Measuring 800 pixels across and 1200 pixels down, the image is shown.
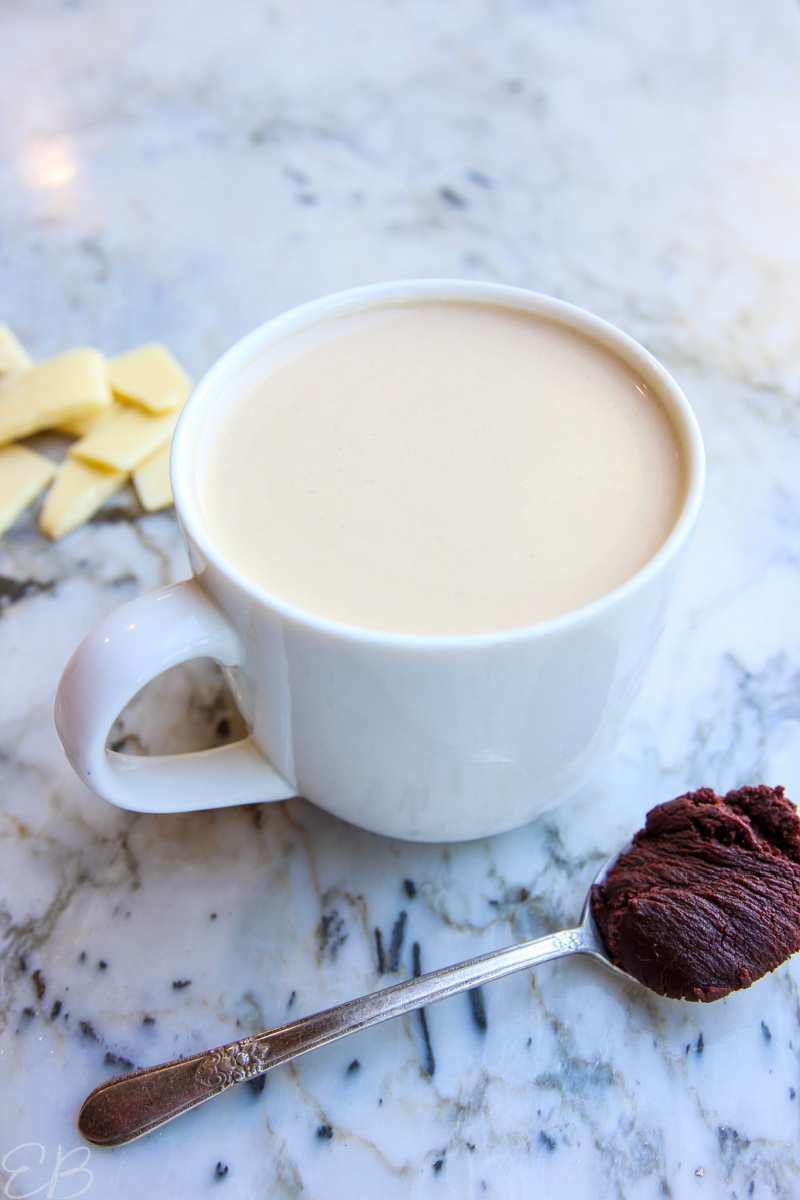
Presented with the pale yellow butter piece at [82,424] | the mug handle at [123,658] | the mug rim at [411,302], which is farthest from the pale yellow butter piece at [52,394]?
the mug handle at [123,658]

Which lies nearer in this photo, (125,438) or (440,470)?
(440,470)

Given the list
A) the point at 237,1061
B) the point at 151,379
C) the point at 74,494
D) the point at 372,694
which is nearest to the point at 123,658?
the point at 372,694

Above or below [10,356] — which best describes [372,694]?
above

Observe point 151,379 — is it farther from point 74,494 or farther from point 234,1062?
point 234,1062

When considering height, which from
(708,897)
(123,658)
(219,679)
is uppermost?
(123,658)

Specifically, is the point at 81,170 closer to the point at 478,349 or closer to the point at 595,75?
the point at 595,75

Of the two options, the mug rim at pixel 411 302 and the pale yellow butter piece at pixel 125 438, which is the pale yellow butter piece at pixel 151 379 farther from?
the mug rim at pixel 411 302

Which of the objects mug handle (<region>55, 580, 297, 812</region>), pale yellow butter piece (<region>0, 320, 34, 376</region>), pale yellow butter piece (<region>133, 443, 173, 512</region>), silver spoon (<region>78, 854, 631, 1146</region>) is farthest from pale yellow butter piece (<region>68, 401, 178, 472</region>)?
silver spoon (<region>78, 854, 631, 1146</region>)
